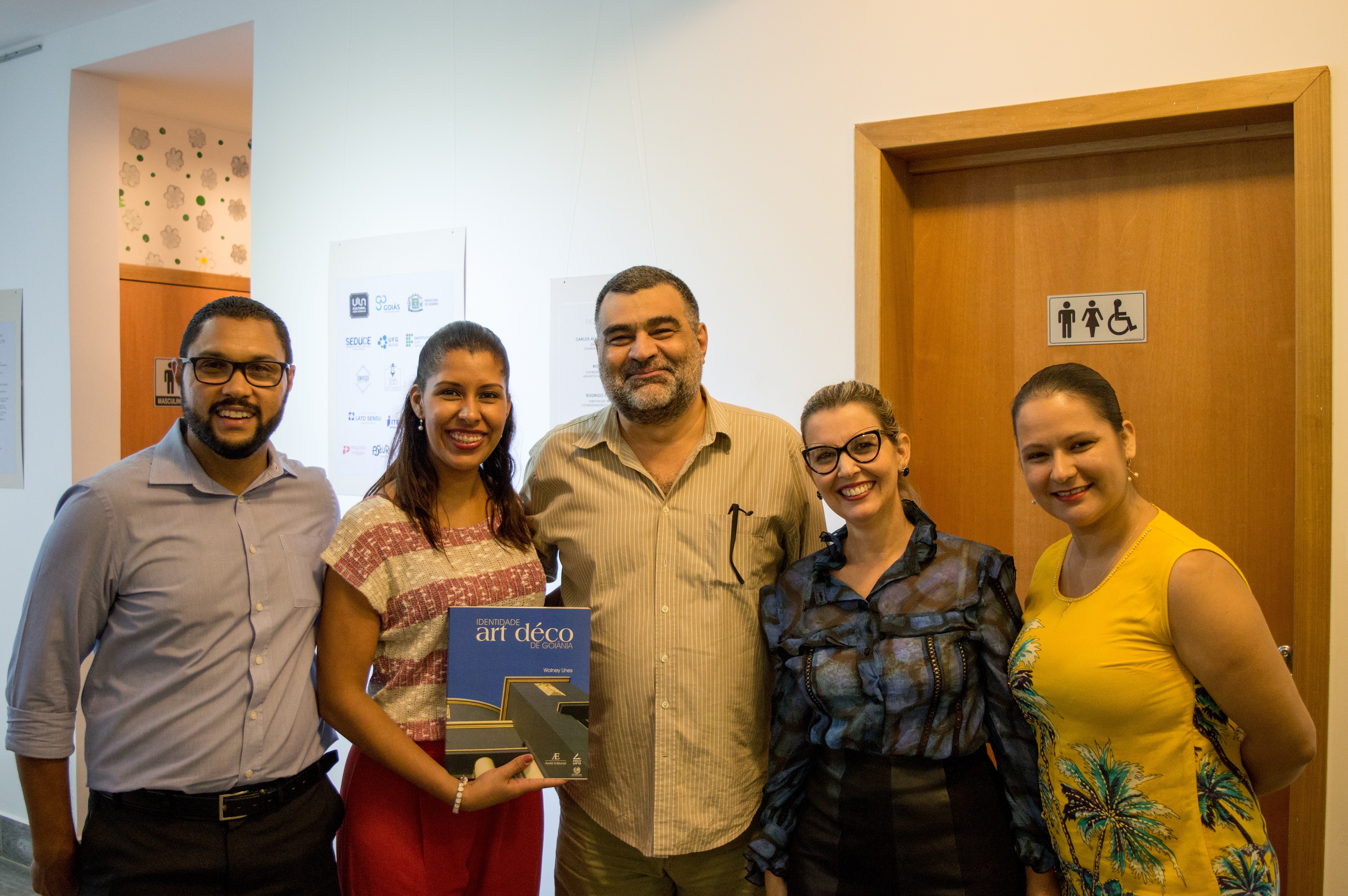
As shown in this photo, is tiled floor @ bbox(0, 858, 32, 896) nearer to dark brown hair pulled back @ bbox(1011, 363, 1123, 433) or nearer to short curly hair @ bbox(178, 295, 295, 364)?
short curly hair @ bbox(178, 295, 295, 364)

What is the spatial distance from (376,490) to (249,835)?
2.14 feet

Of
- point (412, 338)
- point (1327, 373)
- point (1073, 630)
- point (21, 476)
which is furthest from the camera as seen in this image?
point (21, 476)

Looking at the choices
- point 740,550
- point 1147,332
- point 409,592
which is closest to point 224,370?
point 409,592

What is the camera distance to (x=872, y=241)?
2.25m

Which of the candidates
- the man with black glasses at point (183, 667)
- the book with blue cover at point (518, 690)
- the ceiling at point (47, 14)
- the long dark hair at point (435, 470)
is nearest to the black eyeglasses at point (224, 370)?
the man with black glasses at point (183, 667)

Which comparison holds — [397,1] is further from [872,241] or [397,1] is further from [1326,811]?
[1326,811]

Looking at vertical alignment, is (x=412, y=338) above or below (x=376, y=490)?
above

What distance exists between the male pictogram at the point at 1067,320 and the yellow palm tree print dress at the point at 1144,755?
0.99 metres

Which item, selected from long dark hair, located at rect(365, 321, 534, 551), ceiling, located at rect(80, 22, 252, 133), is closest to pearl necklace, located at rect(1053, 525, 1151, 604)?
long dark hair, located at rect(365, 321, 534, 551)

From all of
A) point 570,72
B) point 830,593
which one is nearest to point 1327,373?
point 830,593

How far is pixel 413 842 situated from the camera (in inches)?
62.7

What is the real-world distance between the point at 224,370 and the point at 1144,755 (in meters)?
1.66

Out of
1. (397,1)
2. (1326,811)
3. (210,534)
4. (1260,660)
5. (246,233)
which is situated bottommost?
(1326,811)

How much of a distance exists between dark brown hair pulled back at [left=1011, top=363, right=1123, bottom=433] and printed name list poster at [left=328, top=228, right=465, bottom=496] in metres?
2.00
